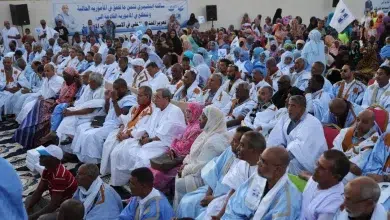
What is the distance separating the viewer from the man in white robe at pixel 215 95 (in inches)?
249

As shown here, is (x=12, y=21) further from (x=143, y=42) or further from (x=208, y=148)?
(x=208, y=148)

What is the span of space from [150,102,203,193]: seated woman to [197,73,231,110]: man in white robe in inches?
38.6

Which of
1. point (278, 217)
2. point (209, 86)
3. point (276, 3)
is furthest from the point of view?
point (276, 3)

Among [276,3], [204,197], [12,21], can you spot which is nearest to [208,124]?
[204,197]

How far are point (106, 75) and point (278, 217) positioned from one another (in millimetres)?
6352

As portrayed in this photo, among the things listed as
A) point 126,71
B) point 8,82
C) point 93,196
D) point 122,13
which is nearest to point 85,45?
point 122,13

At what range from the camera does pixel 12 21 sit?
1555 cm

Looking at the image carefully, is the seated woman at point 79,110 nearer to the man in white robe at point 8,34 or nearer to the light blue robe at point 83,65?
the light blue robe at point 83,65

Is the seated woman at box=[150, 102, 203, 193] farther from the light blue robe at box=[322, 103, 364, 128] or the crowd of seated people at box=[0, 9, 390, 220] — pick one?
the light blue robe at box=[322, 103, 364, 128]

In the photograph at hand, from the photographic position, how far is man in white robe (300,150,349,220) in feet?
9.85

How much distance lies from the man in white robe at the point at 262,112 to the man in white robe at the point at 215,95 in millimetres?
791

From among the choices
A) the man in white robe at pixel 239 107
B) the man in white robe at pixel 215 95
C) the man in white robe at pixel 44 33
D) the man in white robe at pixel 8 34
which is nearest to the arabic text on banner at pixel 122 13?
the man in white robe at pixel 44 33

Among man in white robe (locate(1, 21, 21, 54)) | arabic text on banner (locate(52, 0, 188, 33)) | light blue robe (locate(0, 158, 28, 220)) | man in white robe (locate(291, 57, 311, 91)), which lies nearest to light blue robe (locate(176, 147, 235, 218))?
light blue robe (locate(0, 158, 28, 220))

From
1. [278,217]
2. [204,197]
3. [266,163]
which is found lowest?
[204,197]
